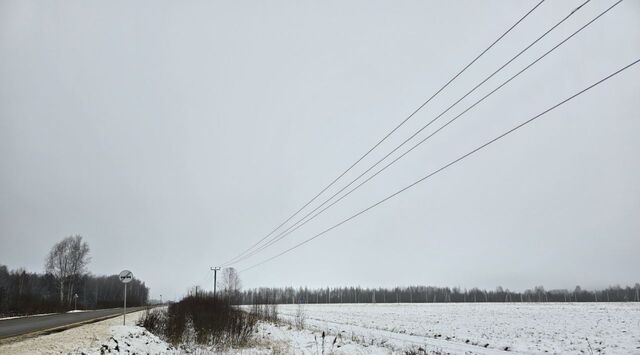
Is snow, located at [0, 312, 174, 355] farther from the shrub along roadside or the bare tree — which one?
the bare tree

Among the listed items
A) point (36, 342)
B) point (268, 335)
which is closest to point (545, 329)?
point (268, 335)

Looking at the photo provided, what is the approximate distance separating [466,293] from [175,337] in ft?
596

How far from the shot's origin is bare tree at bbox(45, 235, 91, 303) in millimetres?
73875

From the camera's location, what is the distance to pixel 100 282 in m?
181

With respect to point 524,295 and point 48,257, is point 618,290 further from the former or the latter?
point 48,257

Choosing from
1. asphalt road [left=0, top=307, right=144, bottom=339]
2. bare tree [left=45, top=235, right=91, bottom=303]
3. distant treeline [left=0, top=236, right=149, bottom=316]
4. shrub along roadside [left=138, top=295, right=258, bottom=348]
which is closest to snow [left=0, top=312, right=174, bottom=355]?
shrub along roadside [left=138, top=295, right=258, bottom=348]

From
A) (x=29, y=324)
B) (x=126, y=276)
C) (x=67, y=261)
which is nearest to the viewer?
(x=29, y=324)

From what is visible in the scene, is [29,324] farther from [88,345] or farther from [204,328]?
[88,345]

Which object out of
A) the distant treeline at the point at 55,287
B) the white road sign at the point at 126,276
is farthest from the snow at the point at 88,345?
the distant treeline at the point at 55,287

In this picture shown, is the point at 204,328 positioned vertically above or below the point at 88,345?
below

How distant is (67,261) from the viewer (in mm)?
75000

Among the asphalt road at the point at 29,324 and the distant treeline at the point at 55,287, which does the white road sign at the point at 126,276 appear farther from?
the distant treeline at the point at 55,287

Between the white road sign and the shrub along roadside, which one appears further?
the white road sign

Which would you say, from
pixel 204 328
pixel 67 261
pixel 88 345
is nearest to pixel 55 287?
pixel 67 261
